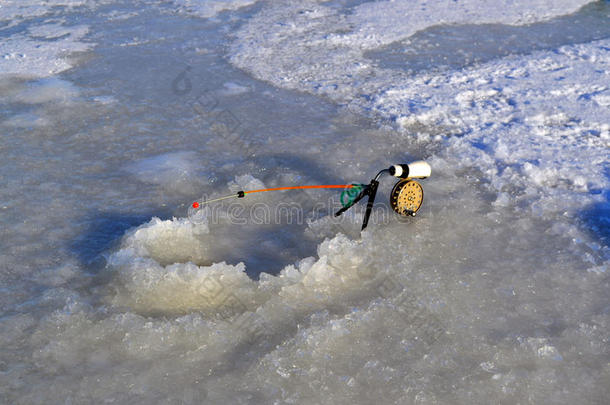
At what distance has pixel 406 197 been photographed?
4.12 m

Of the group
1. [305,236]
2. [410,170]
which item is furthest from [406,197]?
[305,236]

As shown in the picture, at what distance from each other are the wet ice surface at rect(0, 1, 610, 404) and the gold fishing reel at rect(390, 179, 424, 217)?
0.41 ft

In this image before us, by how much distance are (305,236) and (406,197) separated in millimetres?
790

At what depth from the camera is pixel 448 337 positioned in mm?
3156

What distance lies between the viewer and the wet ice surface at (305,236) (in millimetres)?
2988

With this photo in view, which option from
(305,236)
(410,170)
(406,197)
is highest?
(410,170)

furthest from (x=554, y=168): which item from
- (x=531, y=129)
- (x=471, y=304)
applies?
(x=471, y=304)

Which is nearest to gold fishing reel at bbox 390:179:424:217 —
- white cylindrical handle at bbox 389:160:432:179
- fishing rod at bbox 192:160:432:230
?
fishing rod at bbox 192:160:432:230

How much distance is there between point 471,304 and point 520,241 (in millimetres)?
816

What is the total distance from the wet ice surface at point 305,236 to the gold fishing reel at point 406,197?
0.41ft

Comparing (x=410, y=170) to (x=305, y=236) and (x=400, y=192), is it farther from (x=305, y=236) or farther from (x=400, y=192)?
(x=305, y=236)

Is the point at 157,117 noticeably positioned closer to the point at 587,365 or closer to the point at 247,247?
the point at 247,247

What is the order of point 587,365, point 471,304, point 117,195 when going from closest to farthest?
point 587,365 → point 471,304 → point 117,195

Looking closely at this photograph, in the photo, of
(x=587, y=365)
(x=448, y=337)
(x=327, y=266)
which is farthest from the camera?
(x=327, y=266)
